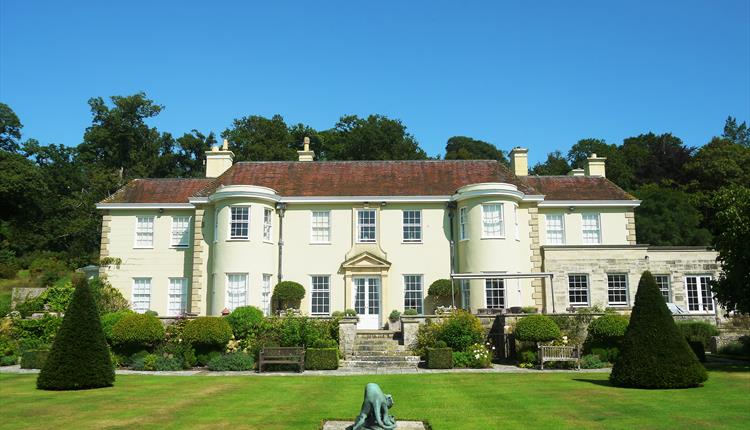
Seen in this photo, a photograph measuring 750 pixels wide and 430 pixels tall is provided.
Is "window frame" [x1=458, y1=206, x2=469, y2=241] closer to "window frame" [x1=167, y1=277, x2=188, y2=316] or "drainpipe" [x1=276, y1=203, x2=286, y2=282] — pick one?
"drainpipe" [x1=276, y1=203, x2=286, y2=282]

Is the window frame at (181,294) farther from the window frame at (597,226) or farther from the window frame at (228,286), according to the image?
the window frame at (597,226)

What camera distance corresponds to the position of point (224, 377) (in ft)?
62.6

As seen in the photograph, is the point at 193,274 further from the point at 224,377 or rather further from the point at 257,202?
the point at 224,377

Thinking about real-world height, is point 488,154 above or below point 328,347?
above

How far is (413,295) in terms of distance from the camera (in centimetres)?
2834

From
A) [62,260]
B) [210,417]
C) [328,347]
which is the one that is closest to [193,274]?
[328,347]

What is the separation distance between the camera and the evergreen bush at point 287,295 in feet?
89.5

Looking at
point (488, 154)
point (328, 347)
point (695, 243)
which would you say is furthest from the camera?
point (488, 154)

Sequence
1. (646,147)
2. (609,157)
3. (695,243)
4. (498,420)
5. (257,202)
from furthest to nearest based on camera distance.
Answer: (646,147)
(609,157)
(695,243)
(257,202)
(498,420)

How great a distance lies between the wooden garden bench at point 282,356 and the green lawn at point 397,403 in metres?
2.47


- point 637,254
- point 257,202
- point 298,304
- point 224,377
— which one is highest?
point 257,202

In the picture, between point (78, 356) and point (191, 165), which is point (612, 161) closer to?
point (191, 165)

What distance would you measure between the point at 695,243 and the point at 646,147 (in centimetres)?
2260

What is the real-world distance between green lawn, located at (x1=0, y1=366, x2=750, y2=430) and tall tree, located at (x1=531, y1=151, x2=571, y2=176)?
4751 cm
